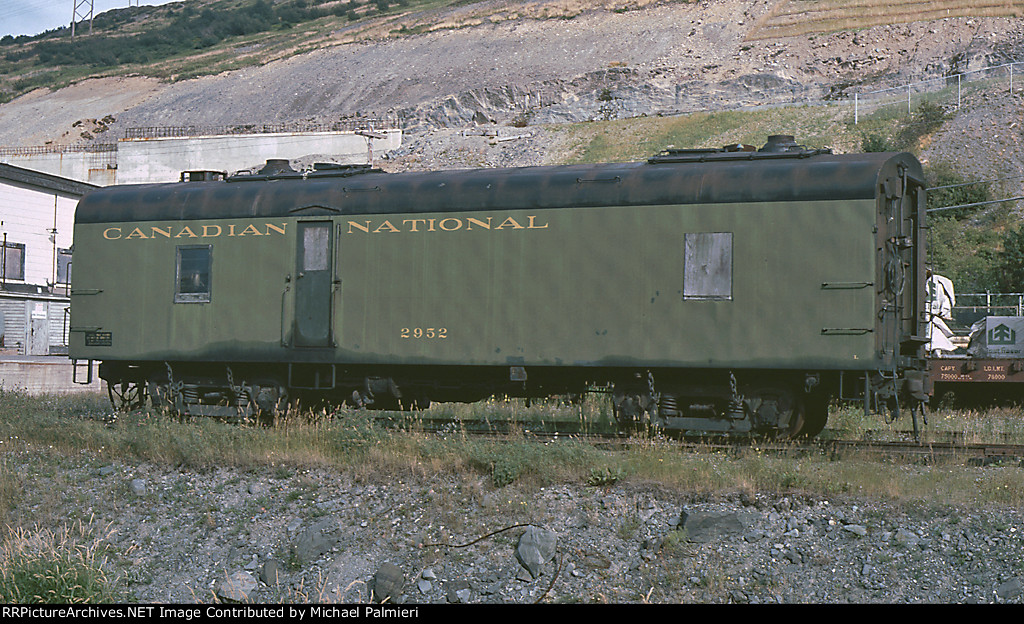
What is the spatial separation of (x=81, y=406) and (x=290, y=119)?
6369cm

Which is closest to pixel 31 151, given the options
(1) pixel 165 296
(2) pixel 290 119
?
(2) pixel 290 119

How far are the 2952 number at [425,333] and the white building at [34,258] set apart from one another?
24.2m

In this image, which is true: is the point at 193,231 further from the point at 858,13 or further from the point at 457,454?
the point at 858,13

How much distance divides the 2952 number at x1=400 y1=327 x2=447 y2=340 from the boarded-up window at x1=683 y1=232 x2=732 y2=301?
313 centimetres

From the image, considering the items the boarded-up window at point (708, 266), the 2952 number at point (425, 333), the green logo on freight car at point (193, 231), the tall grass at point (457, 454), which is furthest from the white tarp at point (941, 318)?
the green logo on freight car at point (193, 231)

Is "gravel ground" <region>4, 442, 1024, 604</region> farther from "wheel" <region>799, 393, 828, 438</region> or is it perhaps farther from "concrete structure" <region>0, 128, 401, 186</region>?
"concrete structure" <region>0, 128, 401, 186</region>

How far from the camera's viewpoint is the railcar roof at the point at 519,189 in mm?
10992

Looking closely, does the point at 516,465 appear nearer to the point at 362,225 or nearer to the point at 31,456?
the point at 362,225

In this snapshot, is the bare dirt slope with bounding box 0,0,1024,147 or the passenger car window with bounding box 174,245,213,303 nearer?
the passenger car window with bounding box 174,245,213,303

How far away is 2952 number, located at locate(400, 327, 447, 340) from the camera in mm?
12273

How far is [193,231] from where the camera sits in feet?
44.0

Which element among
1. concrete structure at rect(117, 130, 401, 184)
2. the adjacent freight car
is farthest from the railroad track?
concrete structure at rect(117, 130, 401, 184)

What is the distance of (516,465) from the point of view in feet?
31.5

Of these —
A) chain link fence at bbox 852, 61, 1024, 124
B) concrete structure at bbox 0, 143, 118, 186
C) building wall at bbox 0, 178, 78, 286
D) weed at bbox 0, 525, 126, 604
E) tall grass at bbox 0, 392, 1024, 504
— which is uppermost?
chain link fence at bbox 852, 61, 1024, 124
